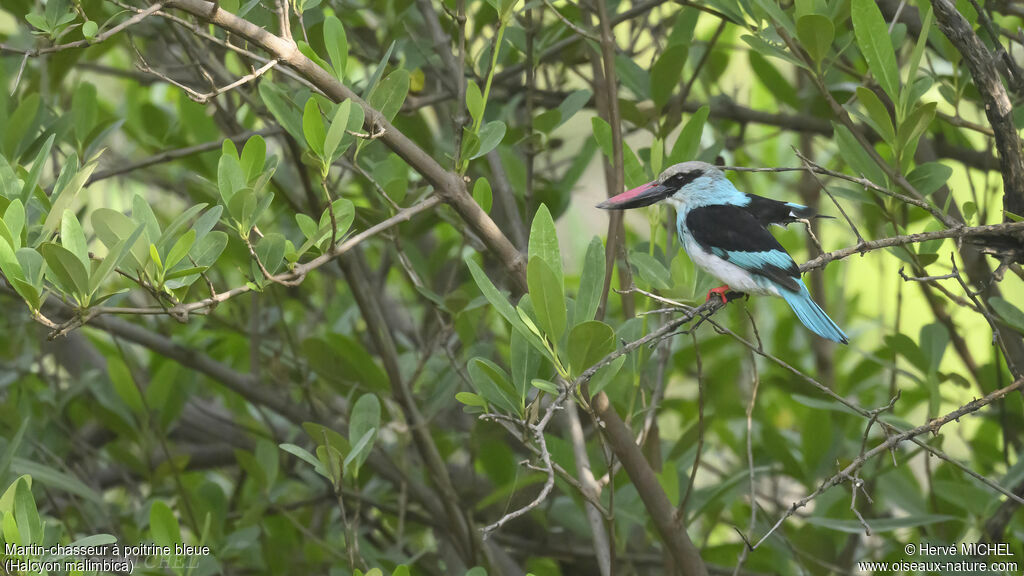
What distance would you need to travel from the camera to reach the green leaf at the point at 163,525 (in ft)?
7.14

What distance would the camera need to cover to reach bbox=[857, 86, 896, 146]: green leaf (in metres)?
1.90

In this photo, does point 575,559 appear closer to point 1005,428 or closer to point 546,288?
point 1005,428

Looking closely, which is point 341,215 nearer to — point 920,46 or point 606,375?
point 606,375

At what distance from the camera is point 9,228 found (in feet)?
5.31

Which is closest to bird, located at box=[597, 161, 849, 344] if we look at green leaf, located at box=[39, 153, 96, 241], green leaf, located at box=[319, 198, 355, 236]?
green leaf, located at box=[319, 198, 355, 236]

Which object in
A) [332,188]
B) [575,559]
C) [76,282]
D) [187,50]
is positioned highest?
[187,50]

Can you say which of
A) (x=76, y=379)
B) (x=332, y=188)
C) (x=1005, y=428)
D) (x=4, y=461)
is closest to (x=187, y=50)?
(x=332, y=188)

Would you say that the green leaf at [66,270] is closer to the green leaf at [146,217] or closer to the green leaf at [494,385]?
the green leaf at [146,217]

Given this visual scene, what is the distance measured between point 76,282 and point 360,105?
1.77 ft

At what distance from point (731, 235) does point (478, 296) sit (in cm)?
68

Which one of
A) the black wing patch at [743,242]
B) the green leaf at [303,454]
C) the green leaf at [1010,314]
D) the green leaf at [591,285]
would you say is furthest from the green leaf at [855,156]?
the green leaf at [303,454]

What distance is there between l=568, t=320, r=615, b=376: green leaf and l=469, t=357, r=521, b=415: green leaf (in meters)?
0.15

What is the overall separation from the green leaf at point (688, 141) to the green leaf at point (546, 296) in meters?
0.78

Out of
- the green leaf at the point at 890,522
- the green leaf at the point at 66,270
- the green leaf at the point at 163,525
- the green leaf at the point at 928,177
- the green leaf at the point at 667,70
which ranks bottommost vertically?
the green leaf at the point at 890,522
